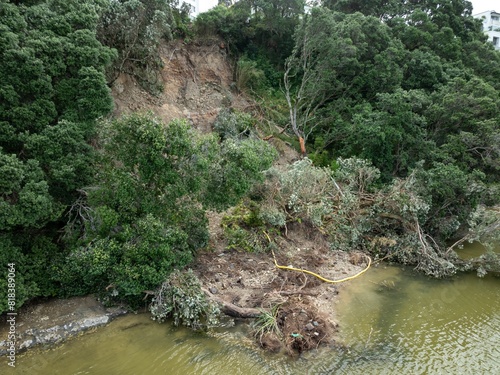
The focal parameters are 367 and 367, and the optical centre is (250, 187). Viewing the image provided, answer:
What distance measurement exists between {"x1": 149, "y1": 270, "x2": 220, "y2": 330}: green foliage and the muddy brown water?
28 cm

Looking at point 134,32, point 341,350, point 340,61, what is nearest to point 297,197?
point 341,350

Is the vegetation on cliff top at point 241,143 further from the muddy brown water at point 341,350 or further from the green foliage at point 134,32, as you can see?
the muddy brown water at point 341,350

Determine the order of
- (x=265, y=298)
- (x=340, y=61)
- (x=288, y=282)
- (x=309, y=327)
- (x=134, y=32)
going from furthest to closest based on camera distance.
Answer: (x=340, y=61), (x=134, y=32), (x=288, y=282), (x=265, y=298), (x=309, y=327)

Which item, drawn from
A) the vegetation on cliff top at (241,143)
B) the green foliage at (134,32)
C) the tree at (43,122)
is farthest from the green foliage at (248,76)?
the tree at (43,122)

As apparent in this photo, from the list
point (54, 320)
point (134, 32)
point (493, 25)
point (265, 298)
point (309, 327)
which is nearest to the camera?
point (309, 327)

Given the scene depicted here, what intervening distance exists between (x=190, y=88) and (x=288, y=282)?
13.0 m

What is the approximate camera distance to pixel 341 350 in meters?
8.87

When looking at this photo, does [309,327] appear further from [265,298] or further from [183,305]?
[183,305]

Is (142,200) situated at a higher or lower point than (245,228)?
higher

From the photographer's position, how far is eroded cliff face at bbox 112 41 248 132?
57.1 ft

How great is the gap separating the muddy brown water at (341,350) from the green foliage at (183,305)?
0.93 ft

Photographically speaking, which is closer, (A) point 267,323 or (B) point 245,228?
(A) point 267,323

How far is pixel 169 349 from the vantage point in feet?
28.8

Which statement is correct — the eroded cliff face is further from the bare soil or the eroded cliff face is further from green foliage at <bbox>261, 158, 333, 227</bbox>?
green foliage at <bbox>261, 158, 333, 227</bbox>
